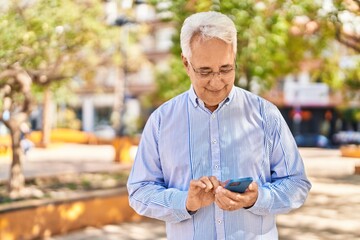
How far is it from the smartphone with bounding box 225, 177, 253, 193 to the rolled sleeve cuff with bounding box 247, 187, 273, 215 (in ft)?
0.40

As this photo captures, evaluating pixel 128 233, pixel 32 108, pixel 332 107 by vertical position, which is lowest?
pixel 332 107

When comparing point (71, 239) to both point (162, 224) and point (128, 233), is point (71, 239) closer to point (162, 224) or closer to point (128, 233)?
point (128, 233)

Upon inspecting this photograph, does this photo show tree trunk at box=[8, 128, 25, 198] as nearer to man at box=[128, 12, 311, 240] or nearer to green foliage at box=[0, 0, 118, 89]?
green foliage at box=[0, 0, 118, 89]

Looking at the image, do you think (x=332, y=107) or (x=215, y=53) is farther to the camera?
(x=332, y=107)

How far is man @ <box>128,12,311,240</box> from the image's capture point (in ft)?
6.97

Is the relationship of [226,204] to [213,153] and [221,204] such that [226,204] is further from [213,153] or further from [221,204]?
[213,153]

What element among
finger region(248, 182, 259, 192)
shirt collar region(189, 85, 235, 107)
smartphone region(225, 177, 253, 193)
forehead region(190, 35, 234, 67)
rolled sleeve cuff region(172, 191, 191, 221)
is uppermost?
forehead region(190, 35, 234, 67)

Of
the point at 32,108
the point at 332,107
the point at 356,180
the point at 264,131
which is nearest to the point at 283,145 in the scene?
the point at 264,131

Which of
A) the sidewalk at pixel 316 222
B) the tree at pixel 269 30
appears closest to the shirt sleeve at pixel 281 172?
the sidewalk at pixel 316 222

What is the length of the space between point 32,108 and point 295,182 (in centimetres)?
941

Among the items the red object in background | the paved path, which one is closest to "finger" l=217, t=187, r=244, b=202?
the paved path

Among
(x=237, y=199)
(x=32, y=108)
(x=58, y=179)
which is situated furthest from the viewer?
(x=58, y=179)

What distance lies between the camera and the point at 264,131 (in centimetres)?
227

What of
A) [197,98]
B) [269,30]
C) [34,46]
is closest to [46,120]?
[269,30]
